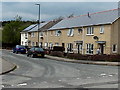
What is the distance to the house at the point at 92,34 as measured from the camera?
33969mm

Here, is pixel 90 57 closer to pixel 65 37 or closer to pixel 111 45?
pixel 111 45

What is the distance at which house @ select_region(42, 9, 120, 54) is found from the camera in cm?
3397

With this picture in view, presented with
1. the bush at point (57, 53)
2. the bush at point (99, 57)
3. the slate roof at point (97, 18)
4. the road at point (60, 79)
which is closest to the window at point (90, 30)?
the slate roof at point (97, 18)

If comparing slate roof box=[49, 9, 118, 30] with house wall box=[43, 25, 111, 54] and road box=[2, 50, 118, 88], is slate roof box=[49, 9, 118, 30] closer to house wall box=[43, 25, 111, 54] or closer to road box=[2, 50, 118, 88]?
house wall box=[43, 25, 111, 54]

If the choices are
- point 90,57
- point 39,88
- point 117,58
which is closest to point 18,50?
point 90,57

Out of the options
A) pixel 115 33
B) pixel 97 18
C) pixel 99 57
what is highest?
pixel 97 18

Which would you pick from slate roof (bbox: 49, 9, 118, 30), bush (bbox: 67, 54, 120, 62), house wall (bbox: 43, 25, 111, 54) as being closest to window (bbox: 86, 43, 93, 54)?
house wall (bbox: 43, 25, 111, 54)

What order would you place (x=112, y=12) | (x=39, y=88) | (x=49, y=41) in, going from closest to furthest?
1. (x=39, y=88)
2. (x=112, y=12)
3. (x=49, y=41)

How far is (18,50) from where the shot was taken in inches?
1736

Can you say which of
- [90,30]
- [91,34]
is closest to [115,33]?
[91,34]

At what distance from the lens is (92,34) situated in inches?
1473

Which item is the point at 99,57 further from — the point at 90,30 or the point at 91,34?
the point at 90,30

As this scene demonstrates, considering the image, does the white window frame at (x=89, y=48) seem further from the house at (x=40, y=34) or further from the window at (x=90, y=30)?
the house at (x=40, y=34)

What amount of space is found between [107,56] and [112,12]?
12557 millimetres
